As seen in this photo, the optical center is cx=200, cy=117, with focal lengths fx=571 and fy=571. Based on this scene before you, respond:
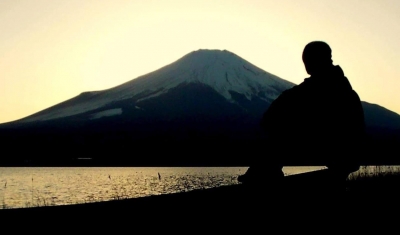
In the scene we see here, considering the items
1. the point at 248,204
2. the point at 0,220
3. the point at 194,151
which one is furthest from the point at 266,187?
the point at 194,151

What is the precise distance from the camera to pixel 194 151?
126 m

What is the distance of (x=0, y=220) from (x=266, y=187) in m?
2.01

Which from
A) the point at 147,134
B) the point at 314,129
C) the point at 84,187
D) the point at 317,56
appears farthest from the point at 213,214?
the point at 147,134

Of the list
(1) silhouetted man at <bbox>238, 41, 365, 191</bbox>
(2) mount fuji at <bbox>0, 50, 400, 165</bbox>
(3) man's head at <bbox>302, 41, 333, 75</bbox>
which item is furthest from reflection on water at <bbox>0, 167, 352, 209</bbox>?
(2) mount fuji at <bbox>0, 50, 400, 165</bbox>

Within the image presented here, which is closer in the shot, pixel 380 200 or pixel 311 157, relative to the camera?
pixel 311 157

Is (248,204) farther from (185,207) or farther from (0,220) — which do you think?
(0,220)

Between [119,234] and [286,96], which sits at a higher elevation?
[286,96]

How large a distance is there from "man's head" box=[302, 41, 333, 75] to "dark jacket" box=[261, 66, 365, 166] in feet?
0.91

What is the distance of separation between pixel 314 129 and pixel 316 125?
3 centimetres

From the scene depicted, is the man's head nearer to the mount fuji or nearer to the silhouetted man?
the silhouetted man

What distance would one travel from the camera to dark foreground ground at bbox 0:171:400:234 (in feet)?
13.6

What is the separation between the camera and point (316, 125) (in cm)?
423

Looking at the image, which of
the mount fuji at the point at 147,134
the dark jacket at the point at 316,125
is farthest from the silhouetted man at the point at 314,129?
the mount fuji at the point at 147,134

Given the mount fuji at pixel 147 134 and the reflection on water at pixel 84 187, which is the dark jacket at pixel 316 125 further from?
the mount fuji at pixel 147 134
